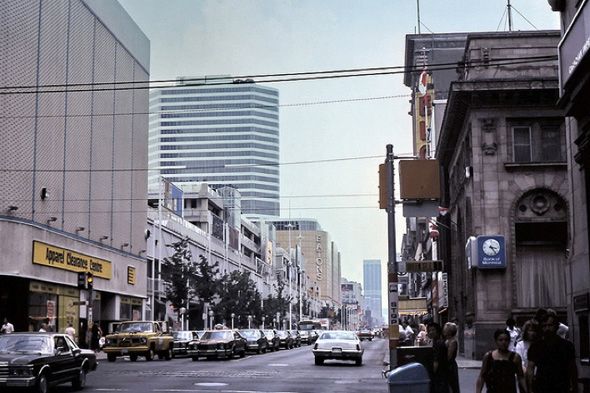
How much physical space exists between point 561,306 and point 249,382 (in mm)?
17748

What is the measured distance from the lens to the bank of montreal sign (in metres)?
36.1

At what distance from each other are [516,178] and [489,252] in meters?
3.56

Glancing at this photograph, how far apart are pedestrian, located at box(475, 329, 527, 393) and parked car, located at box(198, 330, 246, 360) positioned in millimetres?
30452

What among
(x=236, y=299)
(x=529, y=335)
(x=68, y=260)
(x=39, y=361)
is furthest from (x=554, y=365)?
(x=236, y=299)

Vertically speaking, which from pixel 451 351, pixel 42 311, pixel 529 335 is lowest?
pixel 451 351

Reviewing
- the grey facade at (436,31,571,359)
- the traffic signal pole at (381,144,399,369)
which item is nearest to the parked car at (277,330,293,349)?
the grey facade at (436,31,571,359)

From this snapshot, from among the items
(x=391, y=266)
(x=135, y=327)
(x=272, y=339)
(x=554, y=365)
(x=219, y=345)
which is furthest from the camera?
(x=272, y=339)

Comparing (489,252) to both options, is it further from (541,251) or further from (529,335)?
(529,335)

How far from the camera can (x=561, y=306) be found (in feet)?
121

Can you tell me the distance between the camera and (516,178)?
37.2 metres

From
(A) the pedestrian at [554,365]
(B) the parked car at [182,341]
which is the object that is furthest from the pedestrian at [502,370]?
(B) the parked car at [182,341]

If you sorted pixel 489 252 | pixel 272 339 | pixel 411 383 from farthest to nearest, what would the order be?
pixel 272 339 < pixel 489 252 < pixel 411 383

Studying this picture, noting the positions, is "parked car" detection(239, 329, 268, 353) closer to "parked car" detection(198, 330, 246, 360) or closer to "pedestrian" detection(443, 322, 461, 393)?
"parked car" detection(198, 330, 246, 360)

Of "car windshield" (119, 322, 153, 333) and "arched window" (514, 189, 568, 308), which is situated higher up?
"arched window" (514, 189, 568, 308)
